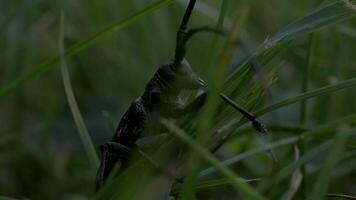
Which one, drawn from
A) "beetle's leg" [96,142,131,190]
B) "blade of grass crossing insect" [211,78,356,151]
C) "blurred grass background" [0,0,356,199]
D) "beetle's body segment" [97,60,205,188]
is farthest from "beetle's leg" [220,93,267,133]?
"blurred grass background" [0,0,356,199]

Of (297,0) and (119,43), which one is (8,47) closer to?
(119,43)

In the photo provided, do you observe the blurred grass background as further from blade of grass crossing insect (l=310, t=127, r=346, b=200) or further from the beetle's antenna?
blade of grass crossing insect (l=310, t=127, r=346, b=200)

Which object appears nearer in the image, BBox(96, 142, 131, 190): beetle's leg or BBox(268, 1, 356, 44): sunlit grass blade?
BBox(268, 1, 356, 44): sunlit grass blade

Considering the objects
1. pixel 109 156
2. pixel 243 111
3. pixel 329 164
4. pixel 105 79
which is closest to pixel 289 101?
pixel 243 111

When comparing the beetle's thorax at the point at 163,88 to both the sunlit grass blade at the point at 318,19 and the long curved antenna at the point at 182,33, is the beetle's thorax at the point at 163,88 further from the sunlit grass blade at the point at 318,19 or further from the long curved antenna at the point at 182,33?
the sunlit grass blade at the point at 318,19

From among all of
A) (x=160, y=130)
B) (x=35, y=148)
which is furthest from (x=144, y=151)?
(x=35, y=148)

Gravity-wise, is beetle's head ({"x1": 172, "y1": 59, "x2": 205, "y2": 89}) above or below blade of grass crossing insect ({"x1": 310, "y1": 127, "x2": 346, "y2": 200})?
above

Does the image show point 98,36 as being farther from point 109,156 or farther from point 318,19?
point 318,19
